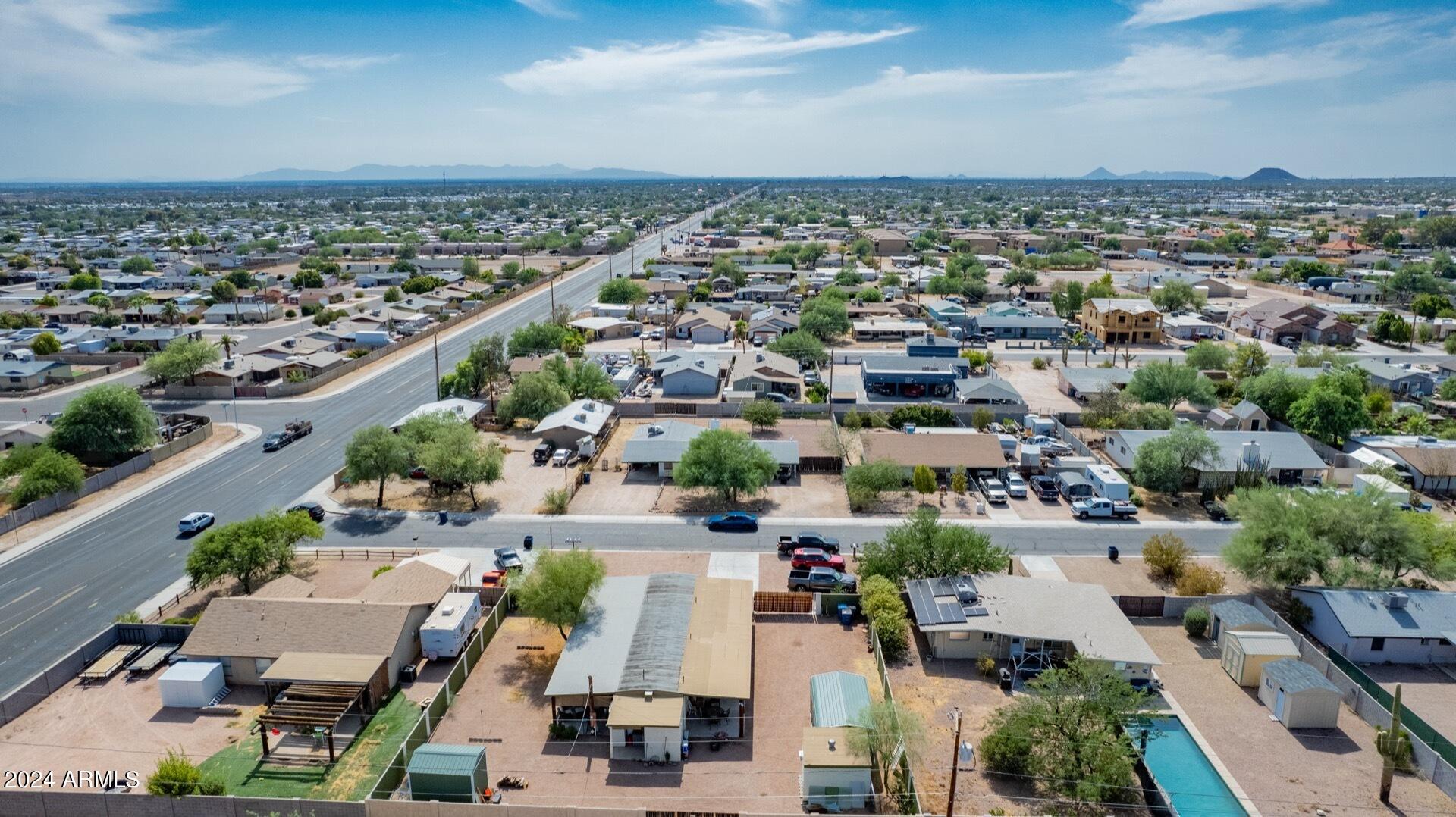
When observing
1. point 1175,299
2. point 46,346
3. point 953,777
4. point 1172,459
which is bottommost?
point 953,777

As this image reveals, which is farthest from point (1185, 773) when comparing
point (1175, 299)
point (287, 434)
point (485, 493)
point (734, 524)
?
point (1175, 299)

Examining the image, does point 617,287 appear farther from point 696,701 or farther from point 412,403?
point 696,701

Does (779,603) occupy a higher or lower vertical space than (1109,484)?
lower

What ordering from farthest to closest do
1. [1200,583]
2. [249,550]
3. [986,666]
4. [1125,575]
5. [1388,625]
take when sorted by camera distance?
[1125,575] → [1200,583] → [249,550] → [1388,625] → [986,666]

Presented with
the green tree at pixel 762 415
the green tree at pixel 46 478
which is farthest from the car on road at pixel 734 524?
the green tree at pixel 46 478

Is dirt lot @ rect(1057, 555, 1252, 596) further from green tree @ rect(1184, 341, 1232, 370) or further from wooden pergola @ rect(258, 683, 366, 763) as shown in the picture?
green tree @ rect(1184, 341, 1232, 370)

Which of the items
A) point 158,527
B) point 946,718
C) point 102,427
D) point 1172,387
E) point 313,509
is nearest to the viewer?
point 946,718

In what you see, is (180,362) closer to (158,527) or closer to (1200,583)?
(158,527)
